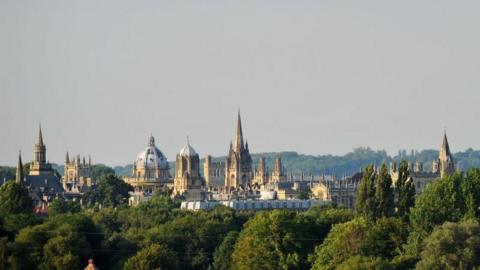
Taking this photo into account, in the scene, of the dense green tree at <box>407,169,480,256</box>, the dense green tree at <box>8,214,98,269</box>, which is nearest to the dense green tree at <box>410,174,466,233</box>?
the dense green tree at <box>407,169,480,256</box>

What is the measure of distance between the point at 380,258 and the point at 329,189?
369ft

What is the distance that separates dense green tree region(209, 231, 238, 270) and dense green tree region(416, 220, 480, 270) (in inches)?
681

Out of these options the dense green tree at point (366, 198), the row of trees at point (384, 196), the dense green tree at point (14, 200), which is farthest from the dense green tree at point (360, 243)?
the dense green tree at point (14, 200)

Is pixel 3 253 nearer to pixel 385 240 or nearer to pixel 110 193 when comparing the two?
pixel 385 240

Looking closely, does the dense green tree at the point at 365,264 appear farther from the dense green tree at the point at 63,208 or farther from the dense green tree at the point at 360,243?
the dense green tree at the point at 63,208

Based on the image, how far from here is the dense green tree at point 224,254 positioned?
96.5 metres

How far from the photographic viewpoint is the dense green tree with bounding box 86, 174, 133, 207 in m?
173

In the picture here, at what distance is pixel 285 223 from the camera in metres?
96.4

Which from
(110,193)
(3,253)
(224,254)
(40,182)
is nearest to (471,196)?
(224,254)

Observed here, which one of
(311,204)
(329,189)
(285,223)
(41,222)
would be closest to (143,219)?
(41,222)

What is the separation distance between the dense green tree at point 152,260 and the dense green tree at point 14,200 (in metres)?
28.2

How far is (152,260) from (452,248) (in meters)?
16.0

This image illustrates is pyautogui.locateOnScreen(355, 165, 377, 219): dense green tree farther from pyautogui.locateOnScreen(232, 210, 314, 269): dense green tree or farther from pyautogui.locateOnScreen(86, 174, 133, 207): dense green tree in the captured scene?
pyautogui.locateOnScreen(86, 174, 133, 207): dense green tree

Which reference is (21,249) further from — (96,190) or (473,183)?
(96,190)
